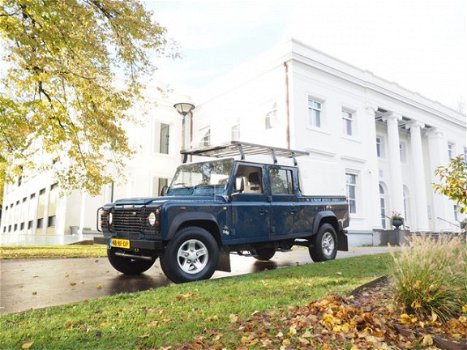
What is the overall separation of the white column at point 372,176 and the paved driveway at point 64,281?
1210 centimetres

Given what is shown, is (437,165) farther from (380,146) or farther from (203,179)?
(203,179)

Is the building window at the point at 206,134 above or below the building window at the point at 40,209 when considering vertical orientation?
above

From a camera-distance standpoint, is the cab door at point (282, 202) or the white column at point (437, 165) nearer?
the cab door at point (282, 202)

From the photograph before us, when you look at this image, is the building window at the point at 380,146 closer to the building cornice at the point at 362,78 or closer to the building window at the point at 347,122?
the building cornice at the point at 362,78

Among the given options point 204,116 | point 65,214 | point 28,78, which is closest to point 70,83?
point 28,78

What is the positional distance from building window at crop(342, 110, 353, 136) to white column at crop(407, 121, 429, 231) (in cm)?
635

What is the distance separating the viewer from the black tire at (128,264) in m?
7.20

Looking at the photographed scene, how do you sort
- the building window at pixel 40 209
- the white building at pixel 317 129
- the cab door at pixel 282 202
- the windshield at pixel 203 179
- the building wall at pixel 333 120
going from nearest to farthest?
1. the windshield at pixel 203 179
2. the cab door at pixel 282 202
3. the building wall at pixel 333 120
4. the white building at pixel 317 129
5. the building window at pixel 40 209

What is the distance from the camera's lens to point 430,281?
13.1 ft

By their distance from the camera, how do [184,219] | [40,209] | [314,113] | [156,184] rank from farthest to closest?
1. [40,209]
2. [156,184]
3. [314,113]
4. [184,219]

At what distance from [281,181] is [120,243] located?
3472 millimetres

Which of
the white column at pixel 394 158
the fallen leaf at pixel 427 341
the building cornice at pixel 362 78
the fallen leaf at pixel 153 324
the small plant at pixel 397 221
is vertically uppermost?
the building cornice at pixel 362 78

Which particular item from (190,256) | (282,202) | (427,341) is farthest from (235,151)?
(427,341)

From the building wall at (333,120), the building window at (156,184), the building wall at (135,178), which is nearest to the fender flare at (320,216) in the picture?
the building wall at (333,120)
